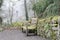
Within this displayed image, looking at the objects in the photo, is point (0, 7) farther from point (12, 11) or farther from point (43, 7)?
point (43, 7)

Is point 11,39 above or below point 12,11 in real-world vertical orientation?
below

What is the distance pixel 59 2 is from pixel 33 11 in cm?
514

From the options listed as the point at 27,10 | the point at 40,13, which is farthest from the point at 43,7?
the point at 27,10

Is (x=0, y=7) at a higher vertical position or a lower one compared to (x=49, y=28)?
higher

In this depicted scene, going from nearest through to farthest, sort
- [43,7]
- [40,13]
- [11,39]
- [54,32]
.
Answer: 1. [54,32]
2. [11,39]
3. [43,7]
4. [40,13]

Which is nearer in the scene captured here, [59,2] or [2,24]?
[59,2]

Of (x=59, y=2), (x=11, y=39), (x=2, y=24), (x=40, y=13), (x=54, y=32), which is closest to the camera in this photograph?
(x=54, y=32)

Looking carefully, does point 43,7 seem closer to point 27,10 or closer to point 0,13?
point 27,10

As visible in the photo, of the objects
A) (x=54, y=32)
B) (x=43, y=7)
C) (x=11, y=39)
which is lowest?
(x=11, y=39)

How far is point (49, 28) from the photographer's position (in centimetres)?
663

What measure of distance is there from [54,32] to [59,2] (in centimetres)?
279

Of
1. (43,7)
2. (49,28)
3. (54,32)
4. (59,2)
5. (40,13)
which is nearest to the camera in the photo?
(54,32)

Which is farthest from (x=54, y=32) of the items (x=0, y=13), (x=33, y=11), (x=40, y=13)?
(x=0, y=13)

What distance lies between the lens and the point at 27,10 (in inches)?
546
